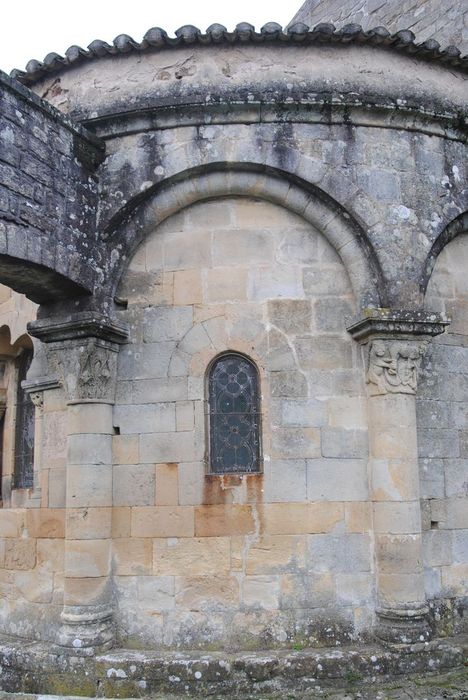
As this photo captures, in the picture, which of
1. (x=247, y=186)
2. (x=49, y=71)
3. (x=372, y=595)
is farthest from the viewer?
(x=49, y=71)

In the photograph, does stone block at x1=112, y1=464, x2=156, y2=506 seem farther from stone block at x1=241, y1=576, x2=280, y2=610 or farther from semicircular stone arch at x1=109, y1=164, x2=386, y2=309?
semicircular stone arch at x1=109, y1=164, x2=386, y2=309

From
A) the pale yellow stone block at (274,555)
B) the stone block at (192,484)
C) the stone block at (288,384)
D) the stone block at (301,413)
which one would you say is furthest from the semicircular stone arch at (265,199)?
the pale yellow stone block at (274,555)

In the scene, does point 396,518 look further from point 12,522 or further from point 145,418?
point 12,522

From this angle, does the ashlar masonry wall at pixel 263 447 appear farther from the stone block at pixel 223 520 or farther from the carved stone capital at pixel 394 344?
the carved stone capital at pixel 394 344

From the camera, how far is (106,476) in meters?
6.47

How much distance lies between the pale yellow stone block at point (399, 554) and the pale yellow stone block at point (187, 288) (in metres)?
2.63

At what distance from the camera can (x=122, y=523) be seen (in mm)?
6453

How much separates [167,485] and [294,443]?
1160 millimetres

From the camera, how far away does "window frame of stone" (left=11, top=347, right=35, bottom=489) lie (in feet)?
26.8

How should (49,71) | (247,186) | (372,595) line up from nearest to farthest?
(372,595) < (247,186) < (49,71)

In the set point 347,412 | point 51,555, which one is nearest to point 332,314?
point 347,412

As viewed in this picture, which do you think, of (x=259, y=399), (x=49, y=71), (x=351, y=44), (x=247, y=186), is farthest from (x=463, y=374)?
(x=49, y=71)

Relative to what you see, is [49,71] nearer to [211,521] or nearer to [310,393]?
[310,393]

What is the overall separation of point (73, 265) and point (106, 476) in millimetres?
1853
